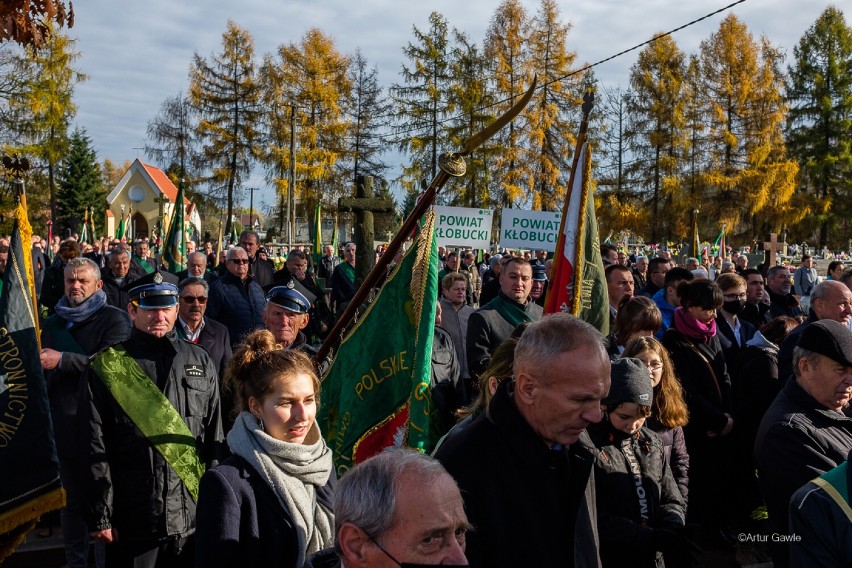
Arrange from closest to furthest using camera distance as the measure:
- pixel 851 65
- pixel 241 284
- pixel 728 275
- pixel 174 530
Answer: pixel 174 530, pixel 728 275, pixel 241 284, pixel 851 65

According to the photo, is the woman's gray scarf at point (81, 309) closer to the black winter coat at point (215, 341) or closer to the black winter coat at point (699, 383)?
the black winter coat at point (215, 341)

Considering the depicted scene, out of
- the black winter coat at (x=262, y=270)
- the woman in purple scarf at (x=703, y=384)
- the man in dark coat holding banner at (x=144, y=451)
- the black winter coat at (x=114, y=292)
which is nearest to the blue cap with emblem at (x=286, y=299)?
the man in dark coat holding banner at (x=144, y=451)

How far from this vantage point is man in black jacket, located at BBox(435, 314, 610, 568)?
2334 millimetres

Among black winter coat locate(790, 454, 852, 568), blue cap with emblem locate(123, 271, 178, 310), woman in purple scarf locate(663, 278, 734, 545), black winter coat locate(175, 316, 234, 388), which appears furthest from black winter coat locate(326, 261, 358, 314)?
black winter coat locate(790, 454, 852, 568)

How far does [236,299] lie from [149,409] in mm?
3803

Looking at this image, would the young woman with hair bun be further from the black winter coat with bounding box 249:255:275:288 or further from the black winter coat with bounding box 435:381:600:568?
the black winter coat with bounding box 249:255:275:288

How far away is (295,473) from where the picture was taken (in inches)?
110

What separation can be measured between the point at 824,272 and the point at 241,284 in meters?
25.3

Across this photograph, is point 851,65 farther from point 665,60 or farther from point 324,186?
point 324,186

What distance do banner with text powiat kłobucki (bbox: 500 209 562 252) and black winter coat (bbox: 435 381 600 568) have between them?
6.49 metres

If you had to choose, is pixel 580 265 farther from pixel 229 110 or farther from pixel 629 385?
→ pixel 229 110

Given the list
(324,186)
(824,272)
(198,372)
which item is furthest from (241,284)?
(324,186)

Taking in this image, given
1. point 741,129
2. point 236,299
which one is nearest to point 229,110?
point 741,129

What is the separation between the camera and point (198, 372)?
3.99 metres
